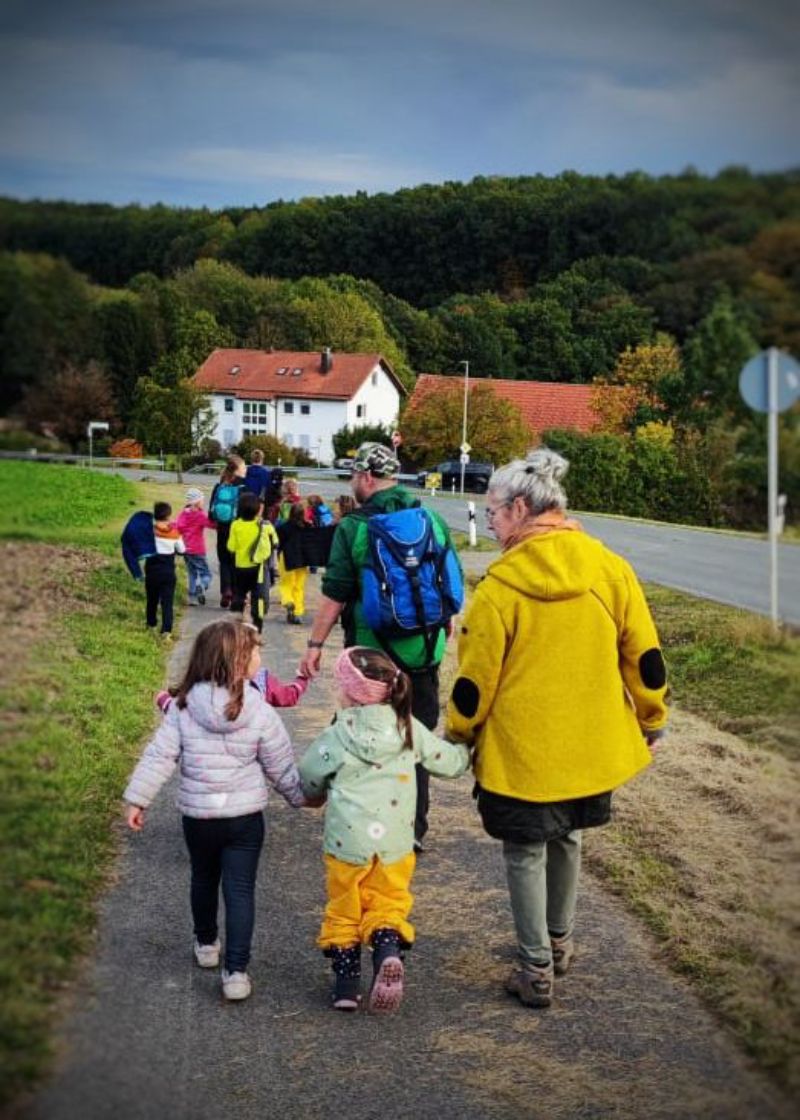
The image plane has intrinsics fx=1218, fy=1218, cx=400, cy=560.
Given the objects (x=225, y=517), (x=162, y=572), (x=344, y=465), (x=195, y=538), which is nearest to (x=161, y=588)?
(x=162, y=572)

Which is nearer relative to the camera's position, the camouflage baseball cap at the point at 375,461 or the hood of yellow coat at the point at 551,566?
the hood of yellow coat at the point at 551,566

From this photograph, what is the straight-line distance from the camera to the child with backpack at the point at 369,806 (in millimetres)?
4652

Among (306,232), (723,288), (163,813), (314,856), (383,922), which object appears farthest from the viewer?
(163,813)

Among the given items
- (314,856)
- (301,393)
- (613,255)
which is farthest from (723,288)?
(314,856)

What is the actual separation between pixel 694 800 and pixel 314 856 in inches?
101

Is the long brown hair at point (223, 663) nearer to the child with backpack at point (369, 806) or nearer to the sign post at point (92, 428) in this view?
the child with backpack at point (369, 806)

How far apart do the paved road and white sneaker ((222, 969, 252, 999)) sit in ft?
6.67

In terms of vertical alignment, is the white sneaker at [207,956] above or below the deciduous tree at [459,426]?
below

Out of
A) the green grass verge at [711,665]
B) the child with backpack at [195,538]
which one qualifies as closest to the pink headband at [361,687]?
the green grass verge at [711,665]

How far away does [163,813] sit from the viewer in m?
7.07

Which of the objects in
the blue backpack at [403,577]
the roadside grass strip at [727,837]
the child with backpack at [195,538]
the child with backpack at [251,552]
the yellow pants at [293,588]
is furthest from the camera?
the yellow pants at [293,588]

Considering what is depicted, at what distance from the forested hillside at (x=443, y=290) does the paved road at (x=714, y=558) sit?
0.18 metres

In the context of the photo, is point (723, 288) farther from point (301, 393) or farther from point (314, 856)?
point (314, 856)

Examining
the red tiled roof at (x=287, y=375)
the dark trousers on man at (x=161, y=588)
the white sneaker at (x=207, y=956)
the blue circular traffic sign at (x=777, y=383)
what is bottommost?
the white sneaker at (x=207, y=956)
